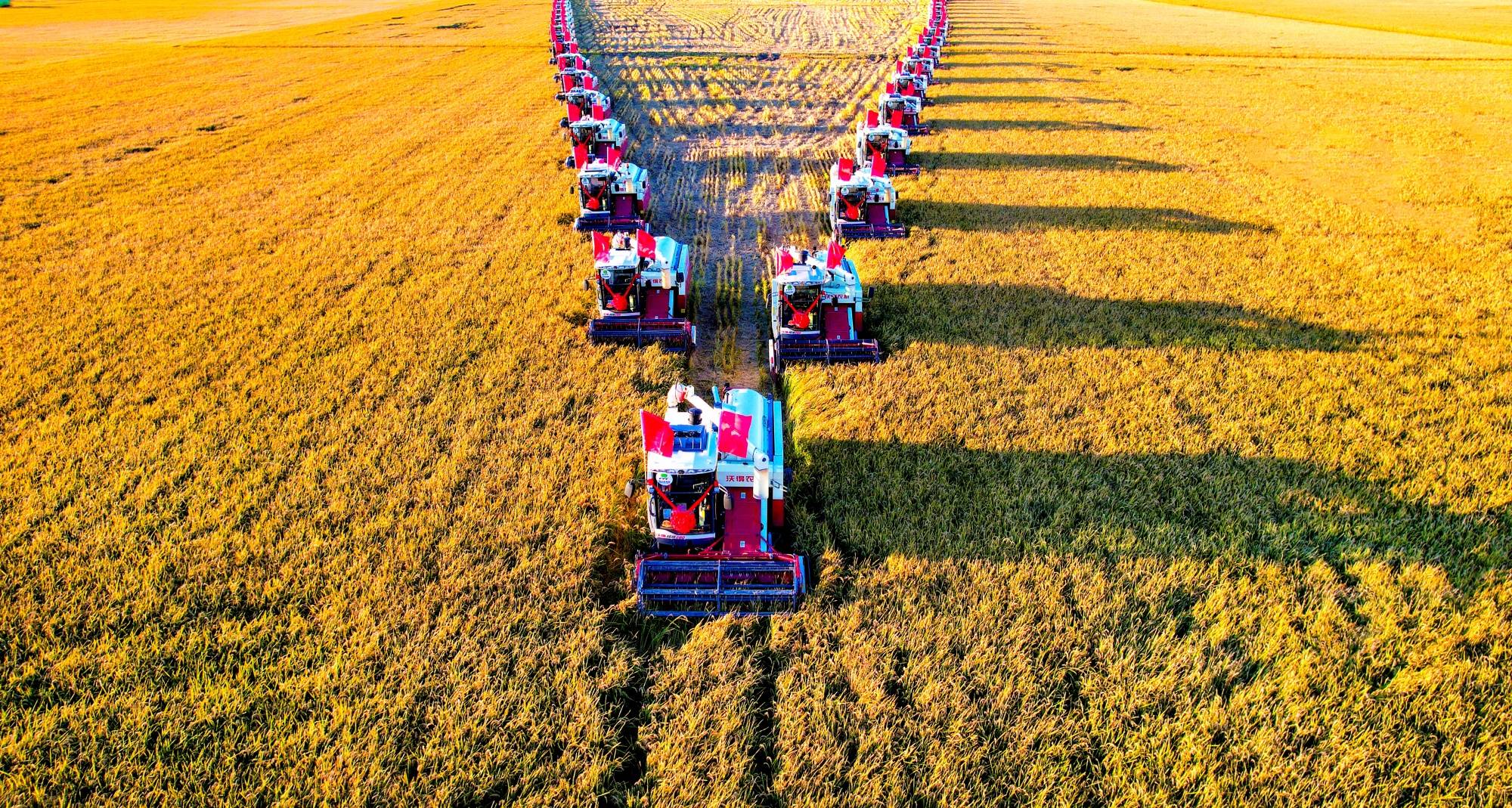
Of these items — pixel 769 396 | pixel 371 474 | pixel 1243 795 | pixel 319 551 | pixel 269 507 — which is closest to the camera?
pixel 1243 795

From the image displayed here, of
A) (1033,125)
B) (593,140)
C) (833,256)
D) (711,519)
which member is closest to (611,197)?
(593,140)

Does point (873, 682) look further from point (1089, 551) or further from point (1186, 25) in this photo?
point (1186, 25)

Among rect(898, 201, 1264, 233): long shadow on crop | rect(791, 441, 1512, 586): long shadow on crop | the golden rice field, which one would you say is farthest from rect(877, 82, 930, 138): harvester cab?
rect(791, 441, 1512, 586): long shadow on crop

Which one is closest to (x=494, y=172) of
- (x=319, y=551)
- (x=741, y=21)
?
(x=319, y=551)

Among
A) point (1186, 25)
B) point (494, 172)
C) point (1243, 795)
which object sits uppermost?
point (1186, 25)

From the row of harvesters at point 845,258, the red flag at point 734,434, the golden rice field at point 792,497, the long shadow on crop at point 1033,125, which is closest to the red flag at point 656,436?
the red flag at point 734,434

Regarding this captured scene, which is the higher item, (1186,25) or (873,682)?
(1186,25)

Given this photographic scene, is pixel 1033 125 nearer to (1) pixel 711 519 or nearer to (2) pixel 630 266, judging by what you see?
(2) pixel 630 266
